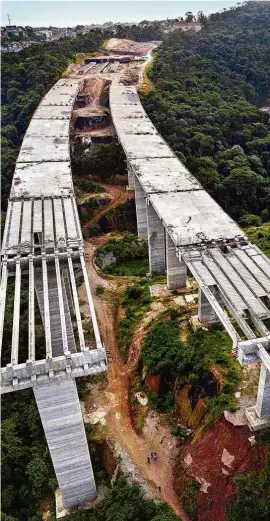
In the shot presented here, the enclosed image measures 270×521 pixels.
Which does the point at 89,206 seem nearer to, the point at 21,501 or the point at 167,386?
the point at 167,386

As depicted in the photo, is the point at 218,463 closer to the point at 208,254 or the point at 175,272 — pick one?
the point at 208,254

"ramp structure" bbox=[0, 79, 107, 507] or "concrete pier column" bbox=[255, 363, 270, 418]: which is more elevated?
"ramp structure" bbox=[0, 79, 107, 507]

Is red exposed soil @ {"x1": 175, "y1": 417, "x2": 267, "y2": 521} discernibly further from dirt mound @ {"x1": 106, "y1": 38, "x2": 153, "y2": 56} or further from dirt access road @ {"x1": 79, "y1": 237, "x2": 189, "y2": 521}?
dirt mound @ {"x1": 106, "y1": 38, "x2": 153, "y2": 56}

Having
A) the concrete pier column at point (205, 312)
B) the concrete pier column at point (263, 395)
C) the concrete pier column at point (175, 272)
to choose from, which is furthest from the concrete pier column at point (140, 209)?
the concrete pier column at point (263, 395)

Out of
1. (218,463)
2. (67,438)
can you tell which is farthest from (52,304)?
(218,463)

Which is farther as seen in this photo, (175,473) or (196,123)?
(196,123)

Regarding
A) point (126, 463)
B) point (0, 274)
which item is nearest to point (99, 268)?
point (0, 274)

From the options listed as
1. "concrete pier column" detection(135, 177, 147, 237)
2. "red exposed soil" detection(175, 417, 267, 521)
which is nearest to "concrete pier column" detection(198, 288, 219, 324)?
"red exposed soil" detection(175, 417, 267, 521)

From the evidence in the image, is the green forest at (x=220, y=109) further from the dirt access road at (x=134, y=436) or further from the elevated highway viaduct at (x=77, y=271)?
the dirt access road at (x=134, y=436)
